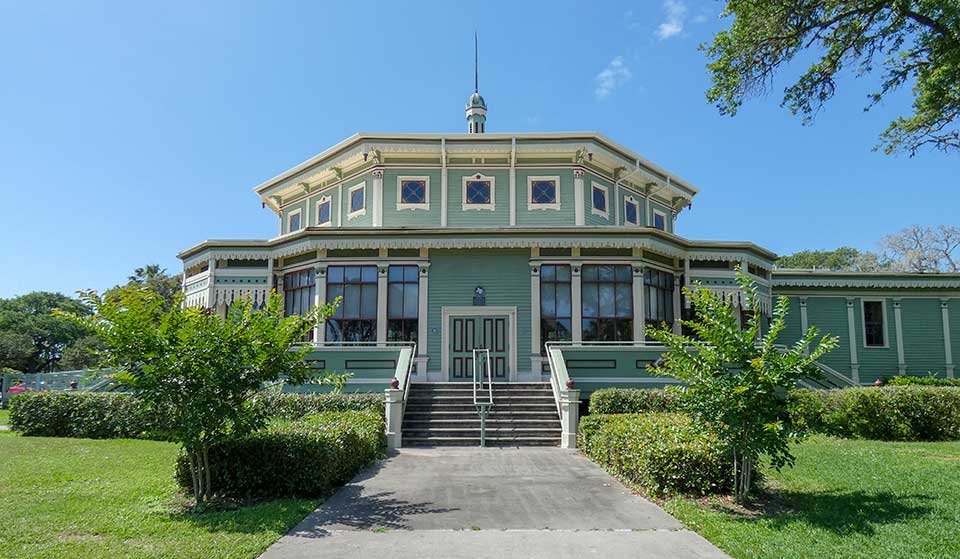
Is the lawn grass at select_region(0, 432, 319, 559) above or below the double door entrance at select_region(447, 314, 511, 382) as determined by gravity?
below

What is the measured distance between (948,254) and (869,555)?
50.5 m

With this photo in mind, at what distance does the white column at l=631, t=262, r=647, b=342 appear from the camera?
1844 cm

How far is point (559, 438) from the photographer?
561 inches

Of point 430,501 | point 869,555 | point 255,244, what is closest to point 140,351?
point 430,501

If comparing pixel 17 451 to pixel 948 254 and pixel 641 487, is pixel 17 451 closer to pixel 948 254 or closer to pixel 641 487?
pixel 641 487

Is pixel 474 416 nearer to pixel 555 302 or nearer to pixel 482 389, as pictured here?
pixel 482 389

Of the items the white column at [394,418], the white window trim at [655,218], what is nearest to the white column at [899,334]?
the white window trim at [655,218]

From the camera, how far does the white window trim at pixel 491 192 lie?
21.0 metres

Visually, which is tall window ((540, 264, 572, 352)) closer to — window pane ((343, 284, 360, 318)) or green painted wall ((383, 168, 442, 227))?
green painted wall ((383, 168, 442, 227))

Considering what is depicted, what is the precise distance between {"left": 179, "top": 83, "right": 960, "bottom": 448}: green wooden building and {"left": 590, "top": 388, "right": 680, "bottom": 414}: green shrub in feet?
3.70

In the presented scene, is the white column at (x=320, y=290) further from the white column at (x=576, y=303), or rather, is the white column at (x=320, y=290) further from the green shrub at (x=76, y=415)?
the white column at (x=576, y=303)

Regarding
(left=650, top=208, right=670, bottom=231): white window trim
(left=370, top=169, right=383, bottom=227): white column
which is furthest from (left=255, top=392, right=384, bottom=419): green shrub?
(left=650, top=208, right=670, bottom=231): white window trim

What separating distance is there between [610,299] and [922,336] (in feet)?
46.3

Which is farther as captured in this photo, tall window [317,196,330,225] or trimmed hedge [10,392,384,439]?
tall window [317,196,330,225]
